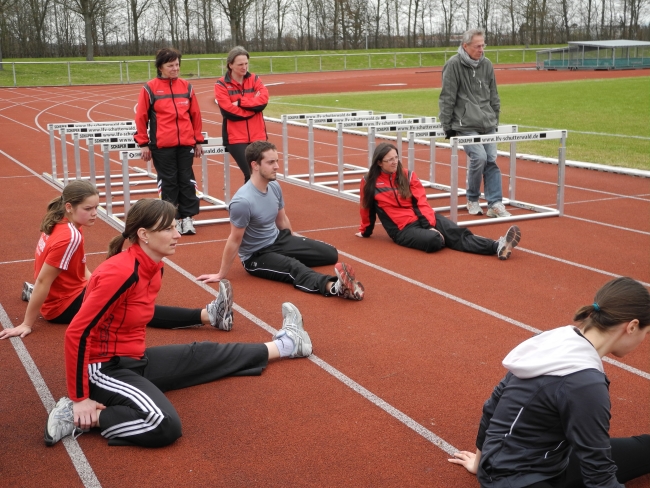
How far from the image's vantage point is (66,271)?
5.92 metres

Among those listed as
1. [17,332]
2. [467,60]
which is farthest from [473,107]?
[17,332]

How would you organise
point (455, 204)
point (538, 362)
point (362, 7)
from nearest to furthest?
point (538, 362)
point (455, 204)
point (362, 7)

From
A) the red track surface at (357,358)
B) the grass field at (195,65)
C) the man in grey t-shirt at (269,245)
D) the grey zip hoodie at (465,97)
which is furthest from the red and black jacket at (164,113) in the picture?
the grass field at (195,65)

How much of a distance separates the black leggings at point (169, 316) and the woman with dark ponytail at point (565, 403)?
3082 millimetres

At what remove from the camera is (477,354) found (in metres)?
5.45

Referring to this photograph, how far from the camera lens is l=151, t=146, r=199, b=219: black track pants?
9.21 metres

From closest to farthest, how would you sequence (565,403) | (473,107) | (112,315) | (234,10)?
(565,403) < (112,315) < (473,107) < (234,10)

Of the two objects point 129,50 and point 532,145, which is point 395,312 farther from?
point 129,50

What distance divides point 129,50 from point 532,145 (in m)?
50.5

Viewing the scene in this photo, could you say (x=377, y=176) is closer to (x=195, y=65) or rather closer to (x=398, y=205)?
(x=398, y=205)

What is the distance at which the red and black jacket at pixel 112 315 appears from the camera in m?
4.13

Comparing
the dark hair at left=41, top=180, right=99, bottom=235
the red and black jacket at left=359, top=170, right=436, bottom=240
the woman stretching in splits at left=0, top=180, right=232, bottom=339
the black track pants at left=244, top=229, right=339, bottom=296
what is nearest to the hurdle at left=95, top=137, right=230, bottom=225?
the red and black jacket at left=359, top=170, right=436, bottom=240

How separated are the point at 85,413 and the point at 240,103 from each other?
597 cm

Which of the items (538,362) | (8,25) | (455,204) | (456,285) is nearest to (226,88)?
(455,204)
